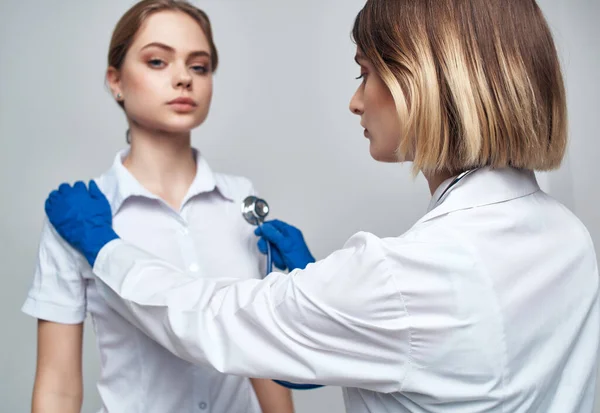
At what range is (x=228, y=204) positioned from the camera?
5.68ft

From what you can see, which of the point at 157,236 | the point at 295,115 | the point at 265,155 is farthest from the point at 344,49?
the point at 157,236

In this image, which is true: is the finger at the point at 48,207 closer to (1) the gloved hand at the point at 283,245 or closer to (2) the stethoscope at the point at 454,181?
(1) the gloved hand at the point at 283,245

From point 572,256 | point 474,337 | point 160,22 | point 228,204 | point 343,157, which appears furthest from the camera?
point 343,157

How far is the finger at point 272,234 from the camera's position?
1.58 m

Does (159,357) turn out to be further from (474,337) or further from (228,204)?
(474,337)

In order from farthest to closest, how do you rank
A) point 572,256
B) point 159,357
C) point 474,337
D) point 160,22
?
point 160,22
point 159,357
point 572,256
point 474,337

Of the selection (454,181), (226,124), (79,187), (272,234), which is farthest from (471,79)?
(226,124)

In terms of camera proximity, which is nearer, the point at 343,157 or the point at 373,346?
the point at 373,346

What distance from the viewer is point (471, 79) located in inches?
42.1

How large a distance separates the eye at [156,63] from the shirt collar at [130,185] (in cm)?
23

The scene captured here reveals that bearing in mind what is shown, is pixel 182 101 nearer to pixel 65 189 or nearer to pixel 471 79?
pixel 65 189

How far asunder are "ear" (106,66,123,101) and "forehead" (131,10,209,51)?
9 cm

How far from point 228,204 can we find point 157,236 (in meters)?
0.21

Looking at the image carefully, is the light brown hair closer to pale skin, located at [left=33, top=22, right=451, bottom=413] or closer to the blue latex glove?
pale skin, located at [left=33, top=22, right=451, bottom=413]
